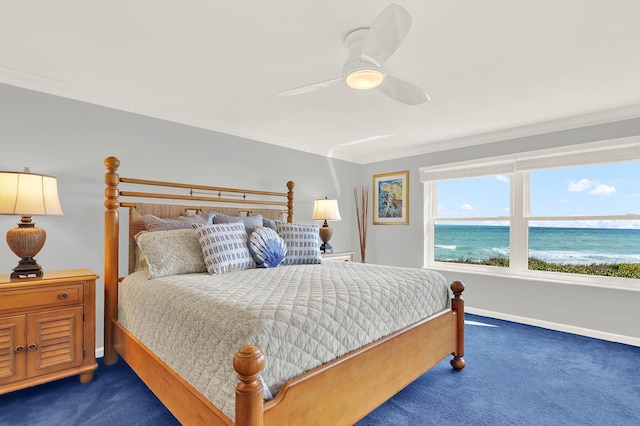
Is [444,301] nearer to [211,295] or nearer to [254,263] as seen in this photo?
[254,263]

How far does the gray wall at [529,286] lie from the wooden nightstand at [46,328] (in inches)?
147

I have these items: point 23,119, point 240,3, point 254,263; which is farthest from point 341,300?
point 23,119

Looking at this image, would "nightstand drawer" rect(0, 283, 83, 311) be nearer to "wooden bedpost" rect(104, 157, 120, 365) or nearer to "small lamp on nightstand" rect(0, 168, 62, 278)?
"small lamp on nightstand" rect(0, 168, 62, 278)

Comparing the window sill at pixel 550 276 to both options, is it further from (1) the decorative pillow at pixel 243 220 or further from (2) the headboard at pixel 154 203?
(1) the decorative pillow at pixel 243 220

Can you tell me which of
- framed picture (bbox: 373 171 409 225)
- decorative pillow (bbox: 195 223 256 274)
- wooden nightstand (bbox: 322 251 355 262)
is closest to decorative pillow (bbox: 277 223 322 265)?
decorative pillow (bbox: 195 223 256 274)

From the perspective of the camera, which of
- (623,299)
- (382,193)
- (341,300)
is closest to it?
(341,300)

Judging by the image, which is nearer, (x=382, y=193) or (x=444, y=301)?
(x=444, y=301)

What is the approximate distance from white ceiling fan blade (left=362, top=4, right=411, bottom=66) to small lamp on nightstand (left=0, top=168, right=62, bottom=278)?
2.20m

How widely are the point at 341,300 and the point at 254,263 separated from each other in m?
1.13

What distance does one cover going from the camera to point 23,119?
7.74ft

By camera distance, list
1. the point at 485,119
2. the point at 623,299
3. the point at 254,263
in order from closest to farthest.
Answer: the point at 254,263, the point at 623,299, the point at 485,119

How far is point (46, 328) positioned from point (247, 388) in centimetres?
183

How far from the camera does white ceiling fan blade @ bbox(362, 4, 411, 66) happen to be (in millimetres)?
1422

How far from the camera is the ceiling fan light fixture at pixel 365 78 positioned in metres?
1.77
